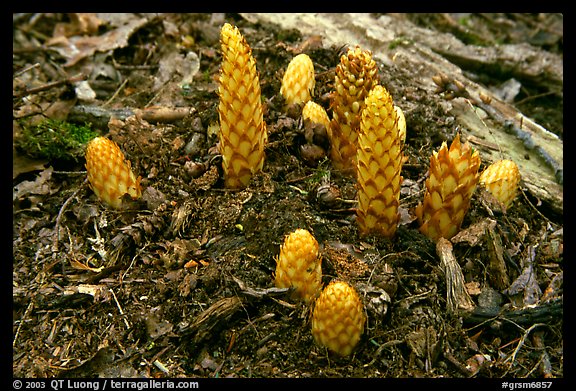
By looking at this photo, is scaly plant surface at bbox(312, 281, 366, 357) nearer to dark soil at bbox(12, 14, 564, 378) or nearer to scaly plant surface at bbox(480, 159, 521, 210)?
dark soil at bbox(12, 14, 564, 378)

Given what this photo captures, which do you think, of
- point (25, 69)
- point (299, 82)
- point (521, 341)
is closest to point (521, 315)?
point (521, 341)

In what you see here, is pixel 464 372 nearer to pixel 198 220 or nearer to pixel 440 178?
pixel 440 178

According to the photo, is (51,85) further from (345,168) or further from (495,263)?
(495,263)

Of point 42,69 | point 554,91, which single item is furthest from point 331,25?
point 42,69

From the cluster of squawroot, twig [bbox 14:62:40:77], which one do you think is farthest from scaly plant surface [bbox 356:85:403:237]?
twig [bbox 14:62:40:77]

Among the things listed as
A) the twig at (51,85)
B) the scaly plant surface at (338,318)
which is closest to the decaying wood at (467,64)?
the twig at (51,85)

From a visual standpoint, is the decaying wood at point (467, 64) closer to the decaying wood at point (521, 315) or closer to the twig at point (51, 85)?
the decaying wood at point (521, 315)
